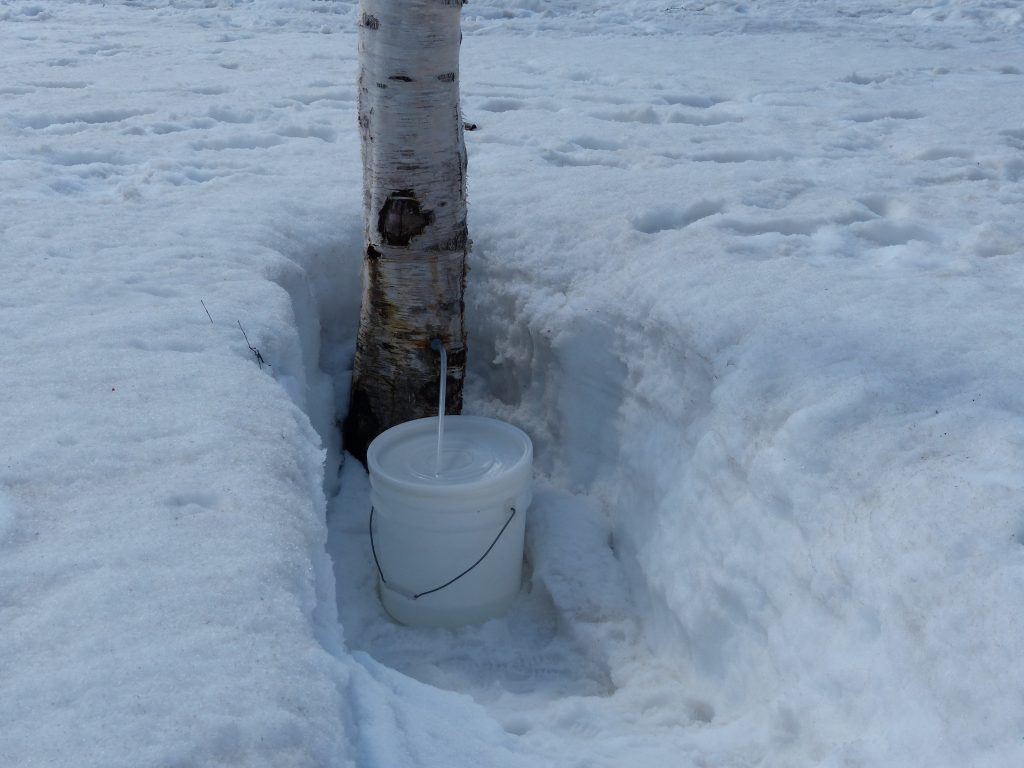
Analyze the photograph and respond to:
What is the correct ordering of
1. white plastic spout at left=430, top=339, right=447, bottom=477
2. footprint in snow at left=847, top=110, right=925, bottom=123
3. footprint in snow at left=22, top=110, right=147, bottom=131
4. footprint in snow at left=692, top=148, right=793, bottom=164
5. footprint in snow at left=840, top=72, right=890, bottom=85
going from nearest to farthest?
white plastic spout at left=430, top=339, right=447, bottom=477 < footprint in snow at left=692, top=148, right=793, bottom=164 < footprint in snow at left=22, top=110, right=147, bottom=131 < footprint in snow at left=847, top=110, right=925, bottom=123 < footprint in snow at left=840, top=72, right=890, bottom=85

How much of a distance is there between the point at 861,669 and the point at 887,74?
19.1ft

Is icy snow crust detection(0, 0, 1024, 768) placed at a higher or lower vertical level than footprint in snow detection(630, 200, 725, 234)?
lower

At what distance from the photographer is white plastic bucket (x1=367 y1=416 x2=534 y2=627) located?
3.08m

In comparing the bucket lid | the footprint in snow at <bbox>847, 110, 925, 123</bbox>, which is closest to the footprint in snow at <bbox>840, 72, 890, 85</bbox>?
the footprint in snow at <bbox>847, 110, 925, 123</bbox>

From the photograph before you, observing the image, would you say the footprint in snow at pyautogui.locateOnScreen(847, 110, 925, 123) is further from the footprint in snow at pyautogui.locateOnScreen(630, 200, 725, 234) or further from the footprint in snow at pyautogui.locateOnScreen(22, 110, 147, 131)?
the footprint in snow at pyautogui.locateOnScreen(22, 110, 147, 131)

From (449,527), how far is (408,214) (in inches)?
43.0

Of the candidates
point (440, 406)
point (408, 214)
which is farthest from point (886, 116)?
point (440, 406)

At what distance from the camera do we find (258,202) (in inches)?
163

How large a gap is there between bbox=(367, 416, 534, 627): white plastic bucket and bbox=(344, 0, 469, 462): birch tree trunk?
1.27ft

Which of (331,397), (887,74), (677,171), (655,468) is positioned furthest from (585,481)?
(887,74)

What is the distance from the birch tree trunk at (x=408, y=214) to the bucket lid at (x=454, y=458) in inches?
11.1

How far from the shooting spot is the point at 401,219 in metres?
3.40

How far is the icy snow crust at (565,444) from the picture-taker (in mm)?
1809

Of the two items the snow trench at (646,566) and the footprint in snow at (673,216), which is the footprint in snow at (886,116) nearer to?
the footprint in snow at (673,216)
